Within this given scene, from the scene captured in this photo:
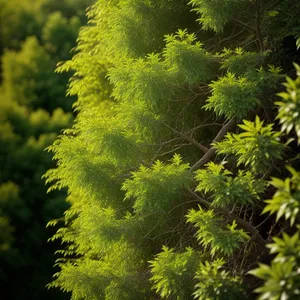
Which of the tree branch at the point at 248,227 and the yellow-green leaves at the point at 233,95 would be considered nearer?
the yellow-green leaves at the point at 233,95

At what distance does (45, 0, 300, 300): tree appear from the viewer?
25.9 ft

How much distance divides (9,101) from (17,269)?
707 cm

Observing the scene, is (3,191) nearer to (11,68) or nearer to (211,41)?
(11,68)

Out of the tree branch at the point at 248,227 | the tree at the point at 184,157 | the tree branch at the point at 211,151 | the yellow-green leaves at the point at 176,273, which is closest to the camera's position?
the tree at the point at 184,157

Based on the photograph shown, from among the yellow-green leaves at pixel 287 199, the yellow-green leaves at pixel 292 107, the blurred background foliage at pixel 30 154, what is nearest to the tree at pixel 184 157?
the yellow-green leaves at pixel 292 107

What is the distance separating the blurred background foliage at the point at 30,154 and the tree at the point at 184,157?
12.2 metres

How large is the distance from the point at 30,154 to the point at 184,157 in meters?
13.9

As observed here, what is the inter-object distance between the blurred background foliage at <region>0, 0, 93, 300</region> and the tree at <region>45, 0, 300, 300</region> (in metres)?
12.2

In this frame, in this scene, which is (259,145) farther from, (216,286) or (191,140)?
(191,140)

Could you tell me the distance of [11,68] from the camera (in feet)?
86.7

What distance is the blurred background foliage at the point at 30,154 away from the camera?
22.3 m

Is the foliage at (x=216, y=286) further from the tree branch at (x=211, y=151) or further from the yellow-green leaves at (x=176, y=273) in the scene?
the tree branch at (x=211, y=151)

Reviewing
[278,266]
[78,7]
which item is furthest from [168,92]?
[78,7]

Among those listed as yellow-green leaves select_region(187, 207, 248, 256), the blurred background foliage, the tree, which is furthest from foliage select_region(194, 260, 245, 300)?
the blurred background foliage
